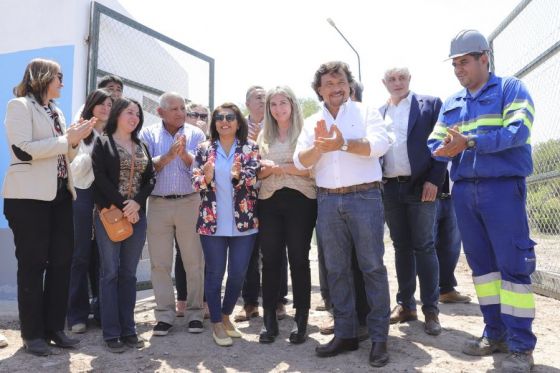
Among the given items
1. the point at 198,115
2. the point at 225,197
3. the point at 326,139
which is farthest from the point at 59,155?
the point at 326,139

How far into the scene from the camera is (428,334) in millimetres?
3982

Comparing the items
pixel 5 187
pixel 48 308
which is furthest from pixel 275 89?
pixel 48 308

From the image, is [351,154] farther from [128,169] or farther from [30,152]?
[30,152]

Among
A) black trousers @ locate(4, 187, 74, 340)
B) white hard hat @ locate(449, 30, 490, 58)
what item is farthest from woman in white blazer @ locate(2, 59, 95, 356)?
white hard hat @ locate(449, 30, 490, 58)

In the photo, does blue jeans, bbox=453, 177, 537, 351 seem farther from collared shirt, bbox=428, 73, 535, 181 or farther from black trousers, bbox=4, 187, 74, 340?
black trousers, bbox=4, 187, 74, 340

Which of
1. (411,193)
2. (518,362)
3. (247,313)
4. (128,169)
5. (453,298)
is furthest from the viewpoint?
(453,298)

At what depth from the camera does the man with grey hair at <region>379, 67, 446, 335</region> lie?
407cm

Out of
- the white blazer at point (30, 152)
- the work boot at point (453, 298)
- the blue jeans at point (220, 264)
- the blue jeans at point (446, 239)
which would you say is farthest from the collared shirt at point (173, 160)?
the work boot at point (453, 298)

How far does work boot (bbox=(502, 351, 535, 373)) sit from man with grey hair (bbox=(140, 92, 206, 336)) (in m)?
2.45

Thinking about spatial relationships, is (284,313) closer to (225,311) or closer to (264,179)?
(225,311)

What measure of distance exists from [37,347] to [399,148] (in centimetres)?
328

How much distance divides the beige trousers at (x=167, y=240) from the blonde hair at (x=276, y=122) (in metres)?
0.91

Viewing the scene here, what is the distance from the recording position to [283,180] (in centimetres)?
386

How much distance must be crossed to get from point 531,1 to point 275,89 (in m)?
3.26
